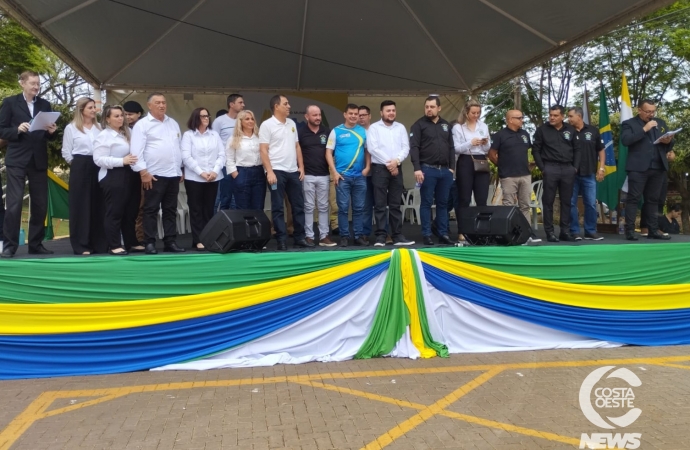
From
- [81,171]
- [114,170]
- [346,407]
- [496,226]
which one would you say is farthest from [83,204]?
[496,226]

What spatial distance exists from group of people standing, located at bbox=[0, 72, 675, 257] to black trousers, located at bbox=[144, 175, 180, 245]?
1 cm

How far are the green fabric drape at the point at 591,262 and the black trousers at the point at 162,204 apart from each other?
2.49 meters

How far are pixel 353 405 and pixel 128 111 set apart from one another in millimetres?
4310

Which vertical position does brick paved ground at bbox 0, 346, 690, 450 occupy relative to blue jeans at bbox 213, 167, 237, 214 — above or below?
below

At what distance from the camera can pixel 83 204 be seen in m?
5.11

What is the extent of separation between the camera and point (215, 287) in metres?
4.56

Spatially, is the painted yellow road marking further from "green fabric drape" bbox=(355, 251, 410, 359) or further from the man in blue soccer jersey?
the man in blue soccer jersey

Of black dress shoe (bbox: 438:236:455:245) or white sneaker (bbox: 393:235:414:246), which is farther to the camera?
black dress shoe (bbox: 438:236:455:245)

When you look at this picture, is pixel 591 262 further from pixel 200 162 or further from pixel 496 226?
pixel 200 162

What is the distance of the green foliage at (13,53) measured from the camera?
1574cm

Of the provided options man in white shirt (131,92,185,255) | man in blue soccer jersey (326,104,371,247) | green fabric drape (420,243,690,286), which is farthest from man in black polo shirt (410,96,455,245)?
man in white shirt (131,92,185,255)

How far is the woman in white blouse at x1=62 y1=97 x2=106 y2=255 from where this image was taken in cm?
507

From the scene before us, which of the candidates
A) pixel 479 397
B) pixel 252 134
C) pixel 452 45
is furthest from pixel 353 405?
pixel 452 45

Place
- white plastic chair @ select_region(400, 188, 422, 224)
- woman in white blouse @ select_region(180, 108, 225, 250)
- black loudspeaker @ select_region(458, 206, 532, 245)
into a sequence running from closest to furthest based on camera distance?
1. black loudspeaker @ select_region(458, 206, 532, 245)
2. woman in white blouse @ select_region(180, 108, 225, 250)
3. white plastic chair @ select_region(400, 188, 422, 224)
